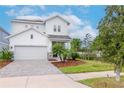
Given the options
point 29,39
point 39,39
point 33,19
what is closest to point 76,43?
point 39,39

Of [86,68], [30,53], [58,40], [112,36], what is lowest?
[86,68]

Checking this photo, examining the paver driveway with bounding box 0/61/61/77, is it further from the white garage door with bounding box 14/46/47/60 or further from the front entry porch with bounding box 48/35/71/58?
the front entry porch with bounding box 48/35/71/58

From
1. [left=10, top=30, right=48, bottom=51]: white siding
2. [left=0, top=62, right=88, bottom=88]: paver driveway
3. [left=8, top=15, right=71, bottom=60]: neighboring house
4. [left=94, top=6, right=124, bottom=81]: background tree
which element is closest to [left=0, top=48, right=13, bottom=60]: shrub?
[left=8, top=15, right=71, bottom=60]: neighboring house

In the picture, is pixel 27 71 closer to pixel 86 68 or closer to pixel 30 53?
pixel 86 68

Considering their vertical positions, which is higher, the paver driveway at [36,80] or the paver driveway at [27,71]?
the paver driveway at [27,71]

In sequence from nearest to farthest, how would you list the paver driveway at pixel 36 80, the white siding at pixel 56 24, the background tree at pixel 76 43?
the paver driveway at pixel 36 80, the white siding at pixel 56 24, the background tree at pixel 76 43

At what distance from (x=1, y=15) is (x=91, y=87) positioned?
26.8 meters

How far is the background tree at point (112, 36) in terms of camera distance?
11348 millimetres

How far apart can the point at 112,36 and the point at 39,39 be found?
2202 cm

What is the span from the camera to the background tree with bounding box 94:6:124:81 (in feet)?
37.2

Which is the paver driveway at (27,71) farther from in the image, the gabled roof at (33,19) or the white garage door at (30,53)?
the gabled roof at (33,19)

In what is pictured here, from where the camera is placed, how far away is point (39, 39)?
33.0m

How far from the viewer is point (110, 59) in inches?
462

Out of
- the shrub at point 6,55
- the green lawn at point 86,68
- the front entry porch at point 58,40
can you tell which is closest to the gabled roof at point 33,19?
the front entry porch at point 58,40
